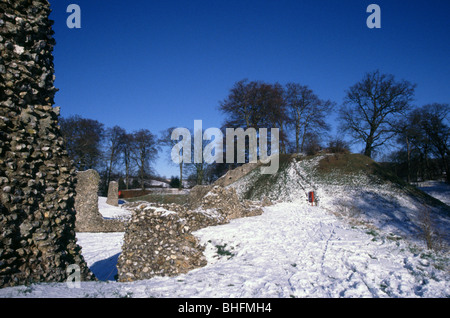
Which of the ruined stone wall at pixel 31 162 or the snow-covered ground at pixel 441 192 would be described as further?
the snow-covered ground at pixel 441 192

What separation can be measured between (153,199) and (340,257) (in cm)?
2894

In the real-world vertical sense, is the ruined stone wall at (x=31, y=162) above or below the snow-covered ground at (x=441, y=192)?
above

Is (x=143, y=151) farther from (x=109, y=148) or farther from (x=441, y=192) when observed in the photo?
(x=441, y=192)

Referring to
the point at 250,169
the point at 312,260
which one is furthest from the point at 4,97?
the point at 250,169

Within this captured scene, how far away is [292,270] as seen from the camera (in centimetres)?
534

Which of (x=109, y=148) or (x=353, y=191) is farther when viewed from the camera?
(x=109, y=148)

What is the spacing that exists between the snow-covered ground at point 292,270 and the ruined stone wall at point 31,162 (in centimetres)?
54

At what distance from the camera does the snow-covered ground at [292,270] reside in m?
4.02

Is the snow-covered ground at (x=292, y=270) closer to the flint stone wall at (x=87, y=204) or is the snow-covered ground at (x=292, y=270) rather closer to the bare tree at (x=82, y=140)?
the flint stone wall at (x=87, y=204)

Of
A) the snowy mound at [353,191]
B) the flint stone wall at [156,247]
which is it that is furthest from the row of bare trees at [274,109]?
the flint stone wall at [156,247]

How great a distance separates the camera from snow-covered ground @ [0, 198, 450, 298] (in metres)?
4.02

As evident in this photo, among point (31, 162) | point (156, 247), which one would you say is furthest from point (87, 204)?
point (31, 162)

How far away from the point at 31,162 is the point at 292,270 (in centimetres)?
494

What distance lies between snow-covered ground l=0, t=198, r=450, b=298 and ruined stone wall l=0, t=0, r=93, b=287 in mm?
541
